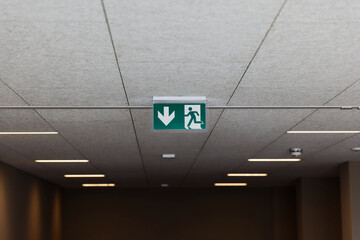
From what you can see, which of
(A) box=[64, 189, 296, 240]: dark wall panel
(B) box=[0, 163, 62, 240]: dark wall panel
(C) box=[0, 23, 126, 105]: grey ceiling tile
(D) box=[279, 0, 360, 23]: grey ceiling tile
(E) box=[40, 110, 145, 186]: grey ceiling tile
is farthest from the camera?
(A) box=[64, 189, 296, 240]: dark wall panel

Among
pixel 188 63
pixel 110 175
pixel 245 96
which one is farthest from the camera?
pixel 110 175

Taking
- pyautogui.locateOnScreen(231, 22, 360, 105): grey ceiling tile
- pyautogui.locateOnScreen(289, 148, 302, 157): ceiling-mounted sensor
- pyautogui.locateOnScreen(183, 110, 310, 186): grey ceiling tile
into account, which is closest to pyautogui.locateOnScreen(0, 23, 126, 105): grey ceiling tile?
pyautogui.locateOnScreen(231, 22, 360, 105): grey ceiling tile

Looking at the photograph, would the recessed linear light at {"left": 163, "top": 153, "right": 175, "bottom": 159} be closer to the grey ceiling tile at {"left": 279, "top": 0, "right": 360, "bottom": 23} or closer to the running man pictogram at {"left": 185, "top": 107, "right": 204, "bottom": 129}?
the running man pictogram at {"left": 185, "top": 107, "right": 204, "bottom": 129}

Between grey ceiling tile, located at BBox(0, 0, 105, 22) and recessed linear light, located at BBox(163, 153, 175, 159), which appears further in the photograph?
recessed linear light, located at BBox(163, 153, 175, 159)

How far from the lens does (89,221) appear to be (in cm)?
1795

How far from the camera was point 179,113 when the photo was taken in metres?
5.79

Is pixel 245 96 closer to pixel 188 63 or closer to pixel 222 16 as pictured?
pixel 188 63

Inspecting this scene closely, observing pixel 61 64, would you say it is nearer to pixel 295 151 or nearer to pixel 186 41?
pixel 186 41

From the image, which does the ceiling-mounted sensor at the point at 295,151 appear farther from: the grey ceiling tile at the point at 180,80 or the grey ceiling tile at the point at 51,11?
the grey ceiling tile at the point at 51,11

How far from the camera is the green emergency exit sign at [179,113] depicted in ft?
18.6

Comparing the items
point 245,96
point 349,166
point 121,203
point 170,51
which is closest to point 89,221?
point 121,203

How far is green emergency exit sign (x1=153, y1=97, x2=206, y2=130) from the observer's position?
5.66 m

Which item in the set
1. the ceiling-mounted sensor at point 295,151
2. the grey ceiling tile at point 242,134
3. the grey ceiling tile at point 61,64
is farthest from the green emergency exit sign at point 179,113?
the ceiling-mounted sensor at point 295,151

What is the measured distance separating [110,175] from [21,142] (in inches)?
201
